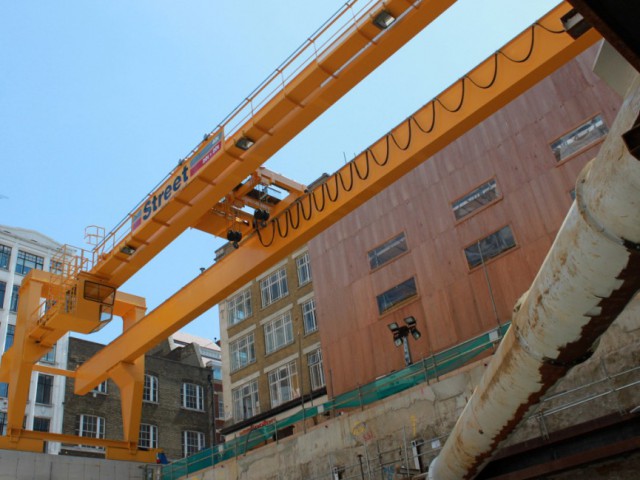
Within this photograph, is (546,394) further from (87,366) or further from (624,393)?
(87,366)

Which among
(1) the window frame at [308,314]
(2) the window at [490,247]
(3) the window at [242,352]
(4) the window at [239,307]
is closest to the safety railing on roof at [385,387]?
(2) the window at [490,247]

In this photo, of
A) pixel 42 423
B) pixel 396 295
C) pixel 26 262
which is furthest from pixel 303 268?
pixel 26 262

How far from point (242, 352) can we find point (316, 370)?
6705 mm

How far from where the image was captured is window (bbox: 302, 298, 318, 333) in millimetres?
31016

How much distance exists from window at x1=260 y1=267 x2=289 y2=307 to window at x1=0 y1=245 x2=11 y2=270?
822 inches

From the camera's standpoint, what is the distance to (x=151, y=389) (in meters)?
40.7

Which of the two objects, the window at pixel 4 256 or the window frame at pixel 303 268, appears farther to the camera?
the window at pixel 4 256

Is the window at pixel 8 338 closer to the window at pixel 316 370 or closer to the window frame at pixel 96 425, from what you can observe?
the window frame at pixel 96 425

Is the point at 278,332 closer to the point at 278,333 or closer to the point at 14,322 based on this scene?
the point at 278,333

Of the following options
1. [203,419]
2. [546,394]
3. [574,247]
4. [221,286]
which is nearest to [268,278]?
[203,419]

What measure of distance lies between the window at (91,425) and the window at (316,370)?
1564cm

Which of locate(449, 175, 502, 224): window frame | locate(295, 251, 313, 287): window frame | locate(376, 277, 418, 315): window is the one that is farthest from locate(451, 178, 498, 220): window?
locate(295, 251, 313, 287): window frame

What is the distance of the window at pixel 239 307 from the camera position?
35.9 meters

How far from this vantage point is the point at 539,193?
763 inches
